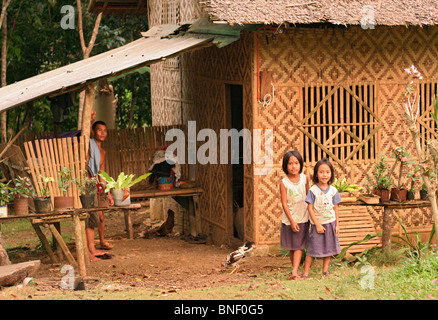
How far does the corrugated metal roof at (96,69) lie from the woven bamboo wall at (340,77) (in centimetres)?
114

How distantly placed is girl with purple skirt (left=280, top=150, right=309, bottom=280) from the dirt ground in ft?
1.99

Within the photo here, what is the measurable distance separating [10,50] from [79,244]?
8108 millimetres

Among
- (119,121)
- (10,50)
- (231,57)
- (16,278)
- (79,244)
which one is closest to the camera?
(16,278)

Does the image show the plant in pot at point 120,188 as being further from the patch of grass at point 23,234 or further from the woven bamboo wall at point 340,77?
the patch of grass at point 23,234

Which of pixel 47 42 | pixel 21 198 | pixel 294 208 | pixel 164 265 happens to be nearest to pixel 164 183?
pixel 164 265

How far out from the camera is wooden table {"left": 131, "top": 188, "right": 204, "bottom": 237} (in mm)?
11578

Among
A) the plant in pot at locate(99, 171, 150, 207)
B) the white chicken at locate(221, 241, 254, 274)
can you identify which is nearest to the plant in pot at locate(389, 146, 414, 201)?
the white chicken at locate(221, 241, 254, 274)

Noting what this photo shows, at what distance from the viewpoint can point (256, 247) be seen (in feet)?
33.0

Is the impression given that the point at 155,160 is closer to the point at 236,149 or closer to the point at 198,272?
the point at 236,149

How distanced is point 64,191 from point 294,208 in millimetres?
2955

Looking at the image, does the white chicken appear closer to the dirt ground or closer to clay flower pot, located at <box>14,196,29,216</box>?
the dirt ground

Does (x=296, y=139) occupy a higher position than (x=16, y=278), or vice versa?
(x=296, y=139)

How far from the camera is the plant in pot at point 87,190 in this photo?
9.12 metres

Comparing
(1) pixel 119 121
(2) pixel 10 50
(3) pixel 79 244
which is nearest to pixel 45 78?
(3) pixel 79 244
